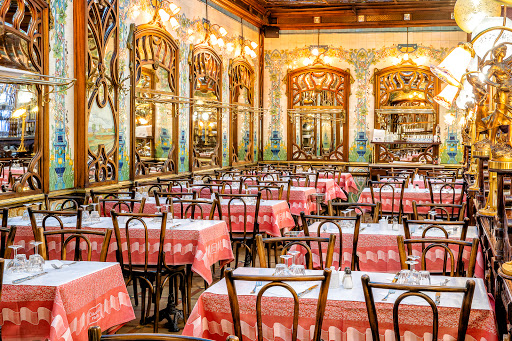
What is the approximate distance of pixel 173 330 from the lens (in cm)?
473

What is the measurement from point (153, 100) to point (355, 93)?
6.24 meters

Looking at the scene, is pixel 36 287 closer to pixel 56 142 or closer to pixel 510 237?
pixel 510 237

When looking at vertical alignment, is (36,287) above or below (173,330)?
above

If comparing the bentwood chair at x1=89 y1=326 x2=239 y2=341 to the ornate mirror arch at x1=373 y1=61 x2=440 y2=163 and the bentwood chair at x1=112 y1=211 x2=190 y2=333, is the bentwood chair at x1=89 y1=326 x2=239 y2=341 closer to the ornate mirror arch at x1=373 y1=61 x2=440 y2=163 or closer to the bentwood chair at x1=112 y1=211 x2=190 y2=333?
the bentwood chair at x1=112 y1=211 x2=190 y2=333

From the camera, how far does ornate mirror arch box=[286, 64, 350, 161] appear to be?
1426 cm

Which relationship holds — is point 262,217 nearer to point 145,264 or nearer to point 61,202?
point 145,264

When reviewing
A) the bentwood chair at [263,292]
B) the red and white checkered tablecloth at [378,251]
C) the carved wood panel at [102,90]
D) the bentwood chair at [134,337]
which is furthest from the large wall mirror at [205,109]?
the bentwood chair at [134,337]

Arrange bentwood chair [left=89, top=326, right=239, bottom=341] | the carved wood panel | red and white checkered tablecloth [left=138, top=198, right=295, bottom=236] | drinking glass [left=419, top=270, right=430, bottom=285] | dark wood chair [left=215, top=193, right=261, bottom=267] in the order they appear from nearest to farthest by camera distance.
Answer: bentwood chair [left=89, top=326, right=239, bottom=341] < drinking glass [left=419, top=270, right=430, bottom=285] < dark wood chair [left=215, top=193, right=261, bottom=267] < red and white checkered tablecloth [left=138, top=198, right=295, bottom=236] < the carved wood panel

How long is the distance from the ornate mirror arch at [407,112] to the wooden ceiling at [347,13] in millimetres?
1106

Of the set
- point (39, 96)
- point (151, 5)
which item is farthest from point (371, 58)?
point (39, 96)

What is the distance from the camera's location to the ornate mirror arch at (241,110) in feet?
42.1

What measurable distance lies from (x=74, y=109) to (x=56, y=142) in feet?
1.82

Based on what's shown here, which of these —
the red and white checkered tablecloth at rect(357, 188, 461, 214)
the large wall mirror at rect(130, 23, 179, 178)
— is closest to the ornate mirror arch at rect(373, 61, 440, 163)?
the red and white checkered tablecloth at rect(357, 188, 461, 214)

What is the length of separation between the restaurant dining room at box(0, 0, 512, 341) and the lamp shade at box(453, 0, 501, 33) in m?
0.02
